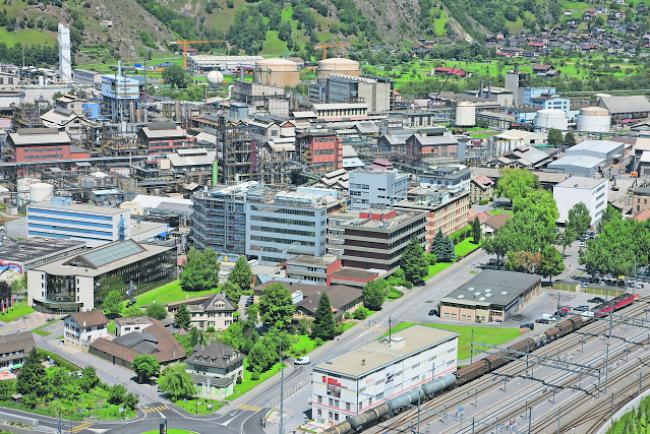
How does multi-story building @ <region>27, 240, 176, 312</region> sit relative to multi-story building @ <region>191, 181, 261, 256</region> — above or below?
below

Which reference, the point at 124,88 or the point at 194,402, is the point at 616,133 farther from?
the point at 194,402

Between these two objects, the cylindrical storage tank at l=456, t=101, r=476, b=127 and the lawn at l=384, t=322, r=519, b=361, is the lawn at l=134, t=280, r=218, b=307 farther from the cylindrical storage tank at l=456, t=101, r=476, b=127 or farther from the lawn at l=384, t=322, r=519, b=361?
the cylindrical storage tank at l=456, t=101, r=476, b=127

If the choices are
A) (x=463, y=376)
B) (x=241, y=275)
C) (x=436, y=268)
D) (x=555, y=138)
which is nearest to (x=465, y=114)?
(x=555, y=138)

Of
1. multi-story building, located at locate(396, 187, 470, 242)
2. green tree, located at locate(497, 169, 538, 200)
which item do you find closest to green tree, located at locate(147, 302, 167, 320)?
multi-story building, located at locate(396, 187, 470, 242)

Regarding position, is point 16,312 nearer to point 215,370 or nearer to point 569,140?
point 215,370

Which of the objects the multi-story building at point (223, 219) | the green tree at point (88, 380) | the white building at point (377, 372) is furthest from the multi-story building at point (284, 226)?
the green tree at point (88, 380)

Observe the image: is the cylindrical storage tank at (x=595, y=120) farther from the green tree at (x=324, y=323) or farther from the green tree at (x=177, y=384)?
the green tree at (x=177, y=384)
